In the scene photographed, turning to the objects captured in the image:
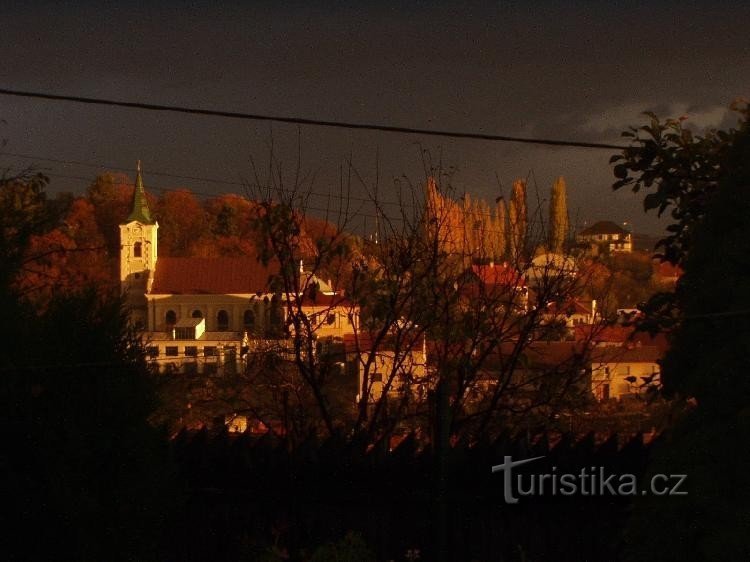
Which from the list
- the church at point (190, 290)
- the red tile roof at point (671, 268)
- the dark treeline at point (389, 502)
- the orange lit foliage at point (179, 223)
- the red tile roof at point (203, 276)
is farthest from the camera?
the orange lit foliage at point (179, 223)

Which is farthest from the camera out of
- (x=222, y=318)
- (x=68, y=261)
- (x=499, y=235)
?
(x=222, y=318)

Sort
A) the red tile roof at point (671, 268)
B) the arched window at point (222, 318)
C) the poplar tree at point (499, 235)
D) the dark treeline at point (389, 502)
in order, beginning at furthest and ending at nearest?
the arched window at point (222, 318), the poplar tree at point (499, 235), the red tile roof at point (671, 268), the dark treeline at point (389, 502)

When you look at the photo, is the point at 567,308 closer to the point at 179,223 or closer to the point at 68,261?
the point at 68,261

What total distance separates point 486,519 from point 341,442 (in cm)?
84

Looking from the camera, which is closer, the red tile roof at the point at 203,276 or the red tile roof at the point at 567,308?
the red tile roof at the point at 567,308

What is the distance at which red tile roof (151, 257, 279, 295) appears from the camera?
3531cm

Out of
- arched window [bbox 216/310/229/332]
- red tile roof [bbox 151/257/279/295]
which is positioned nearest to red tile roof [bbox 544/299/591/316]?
arched window [bbox 216/310/229/332]

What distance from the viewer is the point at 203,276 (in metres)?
39.6

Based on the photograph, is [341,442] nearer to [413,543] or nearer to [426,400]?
[413,543]

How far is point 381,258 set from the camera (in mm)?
7168

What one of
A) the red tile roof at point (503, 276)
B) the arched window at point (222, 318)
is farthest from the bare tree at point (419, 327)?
the arched window at point (222, 318)

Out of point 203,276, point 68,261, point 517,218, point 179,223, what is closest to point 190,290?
point 203,276

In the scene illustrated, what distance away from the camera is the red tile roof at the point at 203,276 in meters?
35.3

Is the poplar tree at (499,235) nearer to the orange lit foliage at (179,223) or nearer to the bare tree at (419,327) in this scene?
the bare tree at (419,327)
